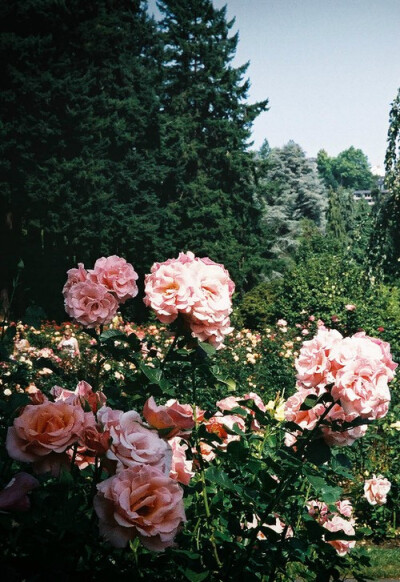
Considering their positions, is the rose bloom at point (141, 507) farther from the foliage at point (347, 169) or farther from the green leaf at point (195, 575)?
the foliage at point (347, 169)

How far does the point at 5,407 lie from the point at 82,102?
14.5 meters

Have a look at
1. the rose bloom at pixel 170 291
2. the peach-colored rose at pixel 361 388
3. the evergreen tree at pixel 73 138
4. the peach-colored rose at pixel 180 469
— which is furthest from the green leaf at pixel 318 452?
the evergreen tree at pixel 73 138

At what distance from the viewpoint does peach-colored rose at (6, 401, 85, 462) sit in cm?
111

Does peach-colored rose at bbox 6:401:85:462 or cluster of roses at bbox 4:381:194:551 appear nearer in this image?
cluster of roses at bbox 4:381:194:551

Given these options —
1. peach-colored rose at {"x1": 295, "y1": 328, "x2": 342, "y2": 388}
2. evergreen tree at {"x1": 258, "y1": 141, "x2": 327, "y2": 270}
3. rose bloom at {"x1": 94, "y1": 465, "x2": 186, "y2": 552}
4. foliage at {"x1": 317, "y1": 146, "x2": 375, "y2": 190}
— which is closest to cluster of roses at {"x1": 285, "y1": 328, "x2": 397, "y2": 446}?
peach-colored rose at {"x1": 295, "y1": 328, "x2": 342, "y2": 388}

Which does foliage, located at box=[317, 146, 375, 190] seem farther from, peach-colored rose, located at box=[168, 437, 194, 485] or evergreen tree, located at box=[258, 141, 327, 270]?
peach-colored rose, located at box=[168, 437, 194, 485]

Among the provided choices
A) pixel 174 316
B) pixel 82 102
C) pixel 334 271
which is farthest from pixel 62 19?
pixel 174 316

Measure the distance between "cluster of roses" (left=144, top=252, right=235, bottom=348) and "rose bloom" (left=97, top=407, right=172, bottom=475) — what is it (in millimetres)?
597

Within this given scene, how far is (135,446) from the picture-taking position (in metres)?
1.04

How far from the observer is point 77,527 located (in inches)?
41.4

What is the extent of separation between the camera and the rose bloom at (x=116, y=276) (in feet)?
6.48

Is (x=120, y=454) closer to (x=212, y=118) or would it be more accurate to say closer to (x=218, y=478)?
(x=218, y=478)

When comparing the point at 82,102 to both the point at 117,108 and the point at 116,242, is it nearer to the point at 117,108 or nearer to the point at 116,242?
the point at 117,108

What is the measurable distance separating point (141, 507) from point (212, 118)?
21.3 metres
